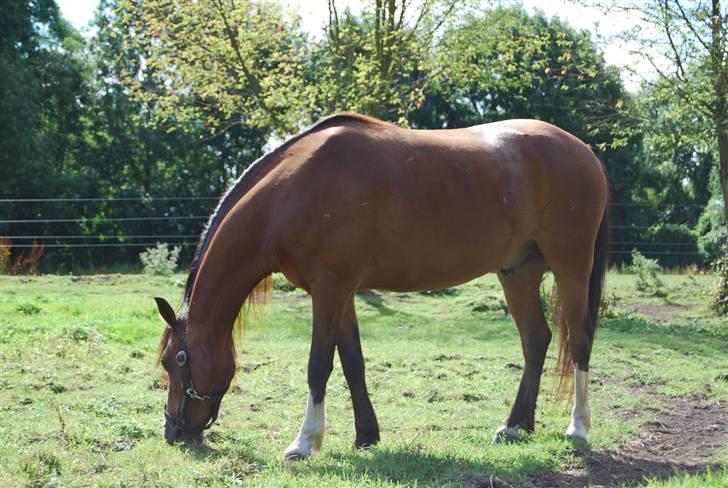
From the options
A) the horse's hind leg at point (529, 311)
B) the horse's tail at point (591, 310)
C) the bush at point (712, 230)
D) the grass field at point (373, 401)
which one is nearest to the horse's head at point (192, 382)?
the grass field at point (373, 401)

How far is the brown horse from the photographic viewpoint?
4.78m

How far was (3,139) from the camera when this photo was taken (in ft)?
76.8

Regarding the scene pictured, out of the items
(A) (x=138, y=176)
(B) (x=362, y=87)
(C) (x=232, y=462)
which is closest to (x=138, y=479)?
(C) (x=232, y=462)

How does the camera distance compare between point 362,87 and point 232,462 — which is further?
point 362,87

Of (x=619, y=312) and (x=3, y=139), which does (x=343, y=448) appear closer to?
(x=619, y=312)

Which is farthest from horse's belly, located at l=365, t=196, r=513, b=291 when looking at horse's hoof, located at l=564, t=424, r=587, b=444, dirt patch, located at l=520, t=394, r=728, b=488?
dirt patch, located at l=520, t=394, r=728, b=488

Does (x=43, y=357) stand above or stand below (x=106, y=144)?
below

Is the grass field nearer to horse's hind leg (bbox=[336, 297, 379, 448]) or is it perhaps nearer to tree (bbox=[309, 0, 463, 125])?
horse's hind leg (bbox=[336, 297, 379, 448])

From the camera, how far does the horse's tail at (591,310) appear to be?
228 inches

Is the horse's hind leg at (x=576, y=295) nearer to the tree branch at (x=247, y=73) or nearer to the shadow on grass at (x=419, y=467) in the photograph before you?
Answer: the shadow on grass at (x=419, y=467)

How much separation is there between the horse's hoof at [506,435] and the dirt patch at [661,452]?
510 millimetres

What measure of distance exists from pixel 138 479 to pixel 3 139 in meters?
22.2

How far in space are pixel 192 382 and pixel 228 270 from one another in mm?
722

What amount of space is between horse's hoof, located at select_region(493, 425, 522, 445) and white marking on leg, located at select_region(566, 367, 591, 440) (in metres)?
0.33
